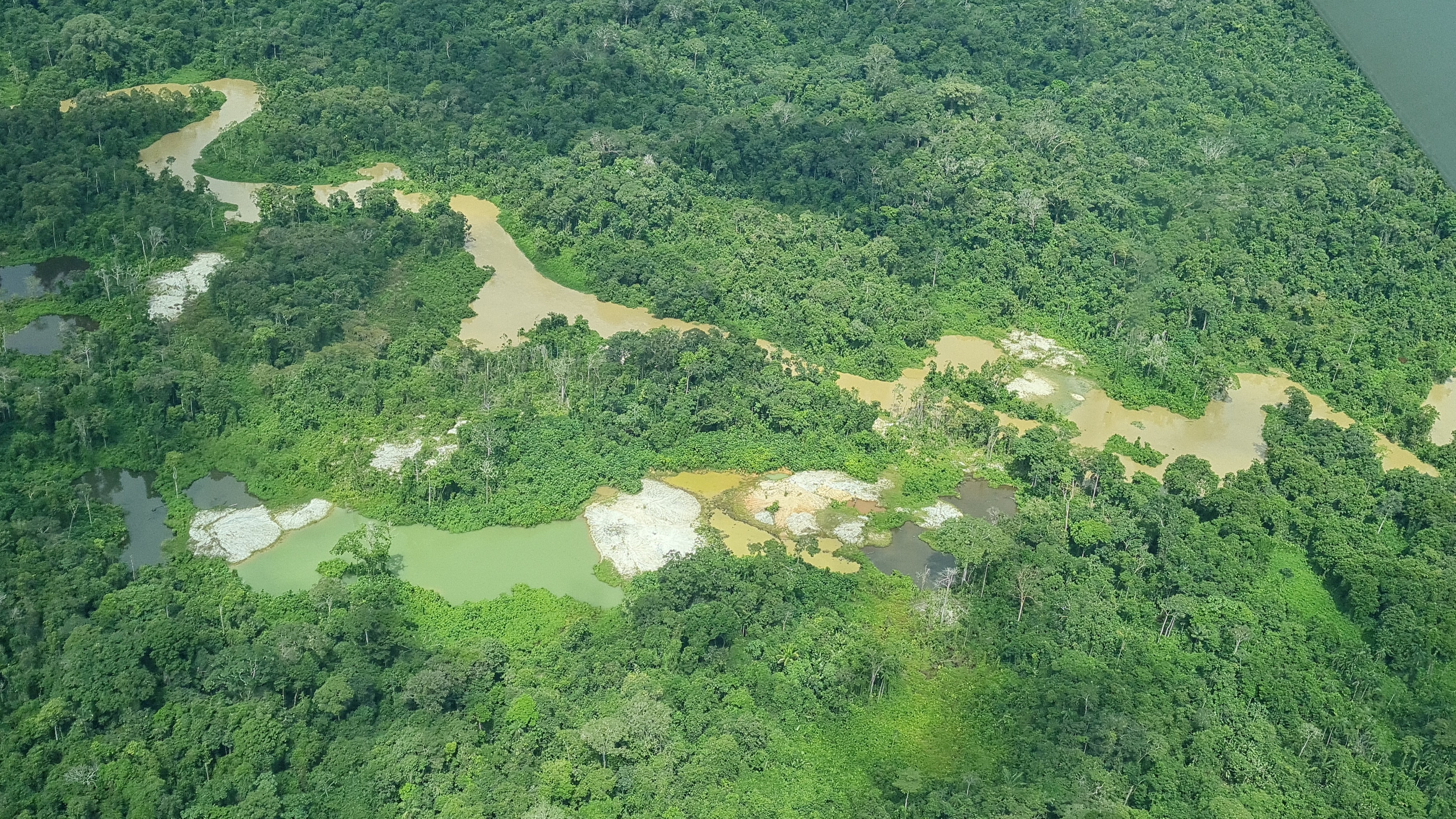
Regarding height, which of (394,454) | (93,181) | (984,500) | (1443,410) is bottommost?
(394,454)

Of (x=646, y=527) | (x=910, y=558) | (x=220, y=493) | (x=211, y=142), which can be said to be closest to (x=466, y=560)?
(x=646, y=527)

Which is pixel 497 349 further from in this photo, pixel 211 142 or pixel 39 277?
pixel 211 142

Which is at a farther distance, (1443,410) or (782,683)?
(1443,410)

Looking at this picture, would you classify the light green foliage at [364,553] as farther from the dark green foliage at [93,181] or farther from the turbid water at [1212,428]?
the turbid water at [1212,428]

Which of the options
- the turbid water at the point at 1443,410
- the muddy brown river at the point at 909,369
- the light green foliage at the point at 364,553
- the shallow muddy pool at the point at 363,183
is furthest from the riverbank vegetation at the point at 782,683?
the shallow muddy pool at the point at 363,183

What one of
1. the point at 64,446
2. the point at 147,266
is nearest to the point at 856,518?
the point at 64,446

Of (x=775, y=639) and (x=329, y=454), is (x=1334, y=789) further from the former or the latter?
(x=329, y=454)
